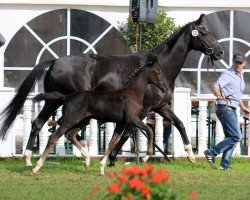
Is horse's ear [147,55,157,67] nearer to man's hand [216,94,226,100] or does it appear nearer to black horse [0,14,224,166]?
black horse [0,14,224,166]

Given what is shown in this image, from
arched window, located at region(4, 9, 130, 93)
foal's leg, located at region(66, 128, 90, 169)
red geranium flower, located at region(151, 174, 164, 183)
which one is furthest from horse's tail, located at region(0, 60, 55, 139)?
red geranium flower, located at region(151, 174, 164, 183)

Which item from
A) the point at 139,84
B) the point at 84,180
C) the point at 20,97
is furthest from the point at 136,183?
the point at 20,97

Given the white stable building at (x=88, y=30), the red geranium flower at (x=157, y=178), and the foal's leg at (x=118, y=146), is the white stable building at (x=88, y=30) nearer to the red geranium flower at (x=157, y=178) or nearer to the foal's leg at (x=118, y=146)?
the foal's leg at (x=118, y=146)

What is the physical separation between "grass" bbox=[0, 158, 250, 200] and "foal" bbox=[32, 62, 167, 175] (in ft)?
1.47

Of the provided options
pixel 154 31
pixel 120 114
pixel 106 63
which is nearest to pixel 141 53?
pixel 106 63

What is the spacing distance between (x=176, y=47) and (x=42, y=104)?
254cm

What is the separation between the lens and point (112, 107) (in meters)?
13.2

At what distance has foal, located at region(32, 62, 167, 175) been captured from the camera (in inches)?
517

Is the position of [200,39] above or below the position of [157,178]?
above

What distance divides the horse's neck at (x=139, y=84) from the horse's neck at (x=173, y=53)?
1001 millimetres

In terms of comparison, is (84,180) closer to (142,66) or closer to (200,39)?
(142,66)

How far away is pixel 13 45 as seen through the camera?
69.2 ft

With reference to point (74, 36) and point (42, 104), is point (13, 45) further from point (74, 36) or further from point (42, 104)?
point (42, 104)

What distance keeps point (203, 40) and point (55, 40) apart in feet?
23.3
